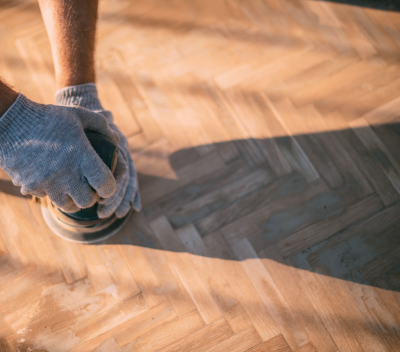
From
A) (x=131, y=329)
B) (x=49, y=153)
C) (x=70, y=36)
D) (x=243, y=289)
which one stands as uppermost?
(x=70, y=36)

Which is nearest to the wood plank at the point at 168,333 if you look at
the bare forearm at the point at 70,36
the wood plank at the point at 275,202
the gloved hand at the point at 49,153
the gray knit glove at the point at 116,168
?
the wood plank at the point at 275,202

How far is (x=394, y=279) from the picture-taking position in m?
0.97

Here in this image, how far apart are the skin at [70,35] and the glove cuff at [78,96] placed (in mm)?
25

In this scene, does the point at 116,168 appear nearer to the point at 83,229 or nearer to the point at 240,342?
the point at 83,229

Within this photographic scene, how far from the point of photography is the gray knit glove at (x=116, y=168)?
2.64ft

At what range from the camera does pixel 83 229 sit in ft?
3.07

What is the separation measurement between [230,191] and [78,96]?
1.94ft

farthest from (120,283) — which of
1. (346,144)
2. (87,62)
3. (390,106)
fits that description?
(390,106)

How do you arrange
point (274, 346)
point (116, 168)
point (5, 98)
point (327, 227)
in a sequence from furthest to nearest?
1. point (327, 227)
2. point (274, 346)
3. point (116, 168)
4. point (5, 98)

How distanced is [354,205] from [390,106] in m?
0.45

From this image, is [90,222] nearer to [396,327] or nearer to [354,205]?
[354,205]

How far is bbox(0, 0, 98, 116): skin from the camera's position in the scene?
80 centimetres

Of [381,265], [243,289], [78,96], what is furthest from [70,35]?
[381,265]

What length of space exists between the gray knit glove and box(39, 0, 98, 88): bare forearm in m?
0.03
